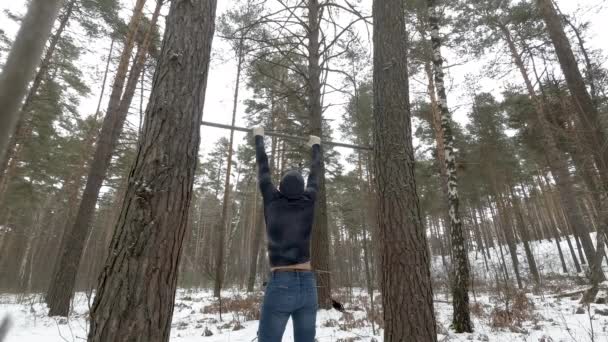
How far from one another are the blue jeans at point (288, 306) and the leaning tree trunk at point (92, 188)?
295 inches

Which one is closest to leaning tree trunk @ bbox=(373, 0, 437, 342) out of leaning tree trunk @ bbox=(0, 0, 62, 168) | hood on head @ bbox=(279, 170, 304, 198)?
hood on head @ bbox=(279, 170, 304, 198)

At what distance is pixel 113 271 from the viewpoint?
96.1 inches

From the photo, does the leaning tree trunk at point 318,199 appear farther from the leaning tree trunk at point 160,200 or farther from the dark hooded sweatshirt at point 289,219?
the leaning tree trunk at point 160,200

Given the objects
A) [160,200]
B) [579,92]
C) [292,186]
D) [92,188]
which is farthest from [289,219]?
[579,92]

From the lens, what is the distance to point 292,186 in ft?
10.5

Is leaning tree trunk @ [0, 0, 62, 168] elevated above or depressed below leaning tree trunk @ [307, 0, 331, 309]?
below

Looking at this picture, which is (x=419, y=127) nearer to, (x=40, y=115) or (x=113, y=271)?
(x=113, y=271)

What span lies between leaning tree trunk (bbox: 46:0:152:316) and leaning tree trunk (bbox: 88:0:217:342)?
228 inches

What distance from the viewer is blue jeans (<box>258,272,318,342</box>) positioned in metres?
2.88

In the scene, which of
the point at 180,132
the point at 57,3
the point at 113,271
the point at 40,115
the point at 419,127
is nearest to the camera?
the point at 57,3

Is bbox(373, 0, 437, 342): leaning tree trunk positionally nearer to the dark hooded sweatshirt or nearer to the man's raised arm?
the man's raised arm

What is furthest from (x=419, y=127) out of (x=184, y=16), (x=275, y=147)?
(x=184, y=16)

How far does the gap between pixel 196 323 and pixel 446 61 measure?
32.8 feet

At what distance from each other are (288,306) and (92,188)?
7.96 metres
